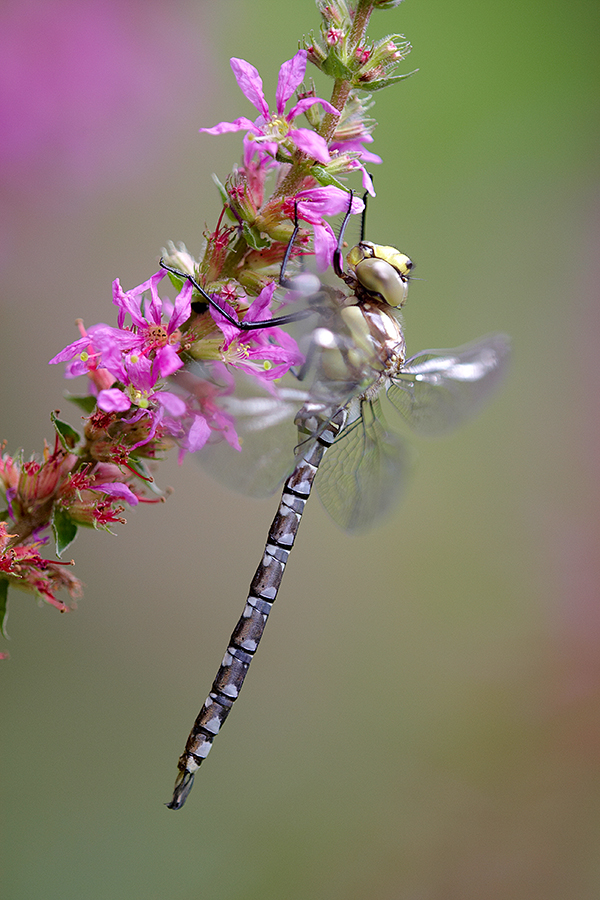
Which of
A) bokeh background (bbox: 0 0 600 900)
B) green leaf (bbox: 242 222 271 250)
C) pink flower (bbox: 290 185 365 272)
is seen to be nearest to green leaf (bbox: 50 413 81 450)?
green leaf (bbox: 242 222 271 250)

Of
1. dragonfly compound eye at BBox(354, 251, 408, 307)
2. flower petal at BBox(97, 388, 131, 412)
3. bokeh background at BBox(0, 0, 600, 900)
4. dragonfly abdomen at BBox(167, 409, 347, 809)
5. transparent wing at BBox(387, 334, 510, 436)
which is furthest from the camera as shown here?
bokeh background at BBox(0, 0, 600, 900)

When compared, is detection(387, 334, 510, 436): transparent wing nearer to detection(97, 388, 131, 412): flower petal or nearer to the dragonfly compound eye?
the dragonfly compound eye

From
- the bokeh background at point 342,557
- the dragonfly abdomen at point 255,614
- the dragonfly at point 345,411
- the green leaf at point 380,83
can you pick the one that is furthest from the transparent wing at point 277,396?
the bokeh background at point 342,557

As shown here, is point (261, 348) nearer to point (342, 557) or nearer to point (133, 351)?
point (133, 351)

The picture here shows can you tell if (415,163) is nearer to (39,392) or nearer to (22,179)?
(22,179)

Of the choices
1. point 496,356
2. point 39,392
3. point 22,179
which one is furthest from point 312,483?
point 22,179

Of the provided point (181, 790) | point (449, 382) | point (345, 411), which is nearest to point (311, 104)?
point (345, 411)

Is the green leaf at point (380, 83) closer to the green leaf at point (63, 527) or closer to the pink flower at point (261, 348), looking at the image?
the pink flower at point (261, 348)
